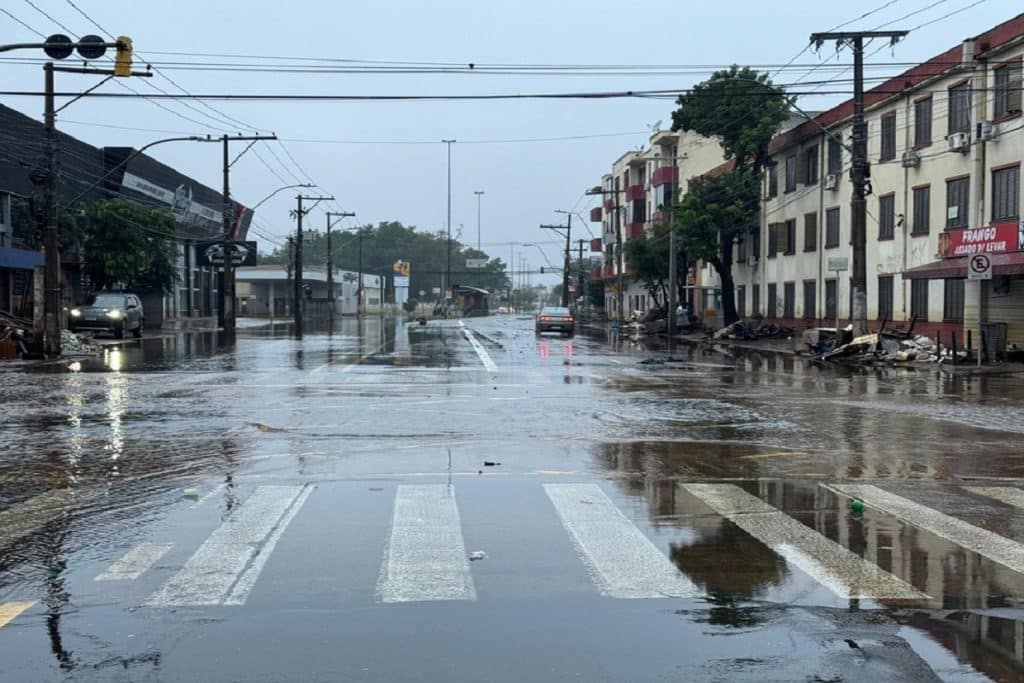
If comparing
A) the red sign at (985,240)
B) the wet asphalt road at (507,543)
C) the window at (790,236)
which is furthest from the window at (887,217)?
the wet asphalt road at (507,543)

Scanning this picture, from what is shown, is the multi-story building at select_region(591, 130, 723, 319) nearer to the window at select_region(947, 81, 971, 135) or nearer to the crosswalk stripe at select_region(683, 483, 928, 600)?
the window at select_region(947, 81, 971, 135)

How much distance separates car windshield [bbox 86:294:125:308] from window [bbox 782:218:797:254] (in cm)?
2994

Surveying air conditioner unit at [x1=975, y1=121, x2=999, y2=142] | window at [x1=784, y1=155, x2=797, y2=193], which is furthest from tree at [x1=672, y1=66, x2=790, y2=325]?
air conditioner unit at [x1=975, y1=121, x2=999, y2=142]

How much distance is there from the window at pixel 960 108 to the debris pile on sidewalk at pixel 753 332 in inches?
618

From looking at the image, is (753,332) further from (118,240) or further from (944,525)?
(944,525)

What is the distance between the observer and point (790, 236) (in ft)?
162

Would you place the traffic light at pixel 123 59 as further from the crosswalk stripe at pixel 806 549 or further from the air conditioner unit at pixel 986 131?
the air conditioner unit at pixel 986 131

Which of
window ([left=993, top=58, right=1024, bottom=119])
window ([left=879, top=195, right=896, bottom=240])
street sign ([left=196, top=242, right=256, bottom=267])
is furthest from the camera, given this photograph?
street sign ([left=196, top=242, right=256, bottom=267])

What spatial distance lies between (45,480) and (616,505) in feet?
18.6

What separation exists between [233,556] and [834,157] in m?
41.0

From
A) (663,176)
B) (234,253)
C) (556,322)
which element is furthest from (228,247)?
(663,176)

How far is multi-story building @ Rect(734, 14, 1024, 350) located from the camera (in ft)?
100

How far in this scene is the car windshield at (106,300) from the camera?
42750 millimetres

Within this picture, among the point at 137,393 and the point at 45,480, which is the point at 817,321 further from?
the point at 45,480
